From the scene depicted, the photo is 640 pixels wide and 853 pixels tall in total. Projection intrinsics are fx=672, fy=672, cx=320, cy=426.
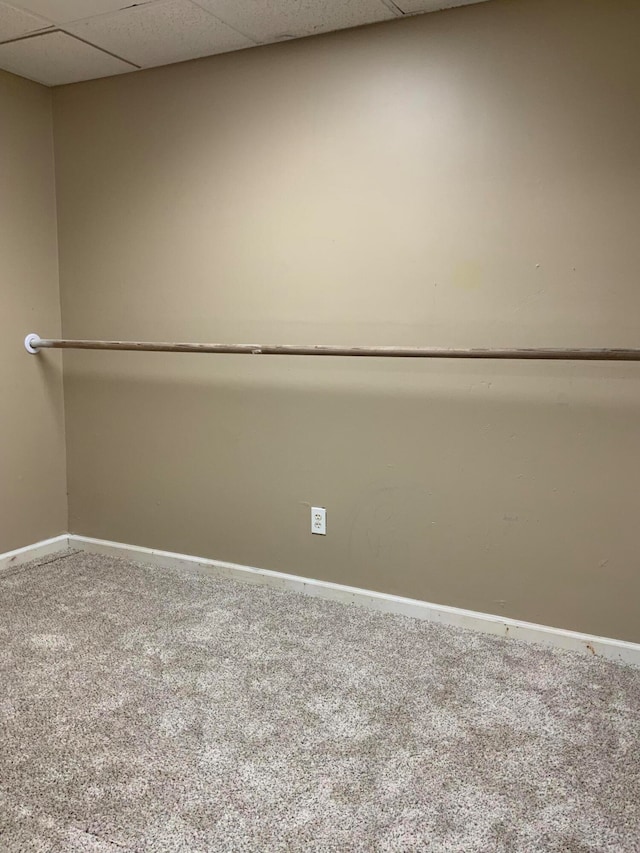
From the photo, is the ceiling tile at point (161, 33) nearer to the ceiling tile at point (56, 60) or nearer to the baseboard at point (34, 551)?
the ceiling tile at point (56, 60)

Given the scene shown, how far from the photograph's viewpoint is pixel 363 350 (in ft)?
6.91

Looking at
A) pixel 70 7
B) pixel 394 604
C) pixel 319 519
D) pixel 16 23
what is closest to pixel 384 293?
pixel 319 519

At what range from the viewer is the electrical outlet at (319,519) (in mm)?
2480

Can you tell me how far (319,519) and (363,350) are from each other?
71 cm

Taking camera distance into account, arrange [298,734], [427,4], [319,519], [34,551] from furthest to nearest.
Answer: [34,551] → [319,519] → [427,4] → [298,734]

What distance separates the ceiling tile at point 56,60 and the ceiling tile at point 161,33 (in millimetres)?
83

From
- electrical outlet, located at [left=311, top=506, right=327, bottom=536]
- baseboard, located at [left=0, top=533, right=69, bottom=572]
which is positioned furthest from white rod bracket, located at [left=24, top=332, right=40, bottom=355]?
electrical outlet, located at [left=311, top=506, right=327, bottom=536]

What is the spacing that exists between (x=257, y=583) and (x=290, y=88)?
5.99ft

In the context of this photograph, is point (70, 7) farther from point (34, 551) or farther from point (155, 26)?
point (34, 551)

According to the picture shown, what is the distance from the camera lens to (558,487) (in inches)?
82.6

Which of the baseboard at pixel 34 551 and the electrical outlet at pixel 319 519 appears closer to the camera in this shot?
the electrical outlet at pixel 319 519

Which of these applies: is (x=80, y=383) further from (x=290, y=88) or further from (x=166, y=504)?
(x=290, y=88)

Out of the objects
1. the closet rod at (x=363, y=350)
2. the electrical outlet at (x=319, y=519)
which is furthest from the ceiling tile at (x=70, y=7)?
the electrical outlet at (x=319, y=519)

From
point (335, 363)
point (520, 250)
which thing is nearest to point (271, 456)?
point (335, 363)
